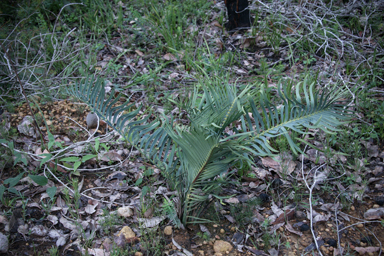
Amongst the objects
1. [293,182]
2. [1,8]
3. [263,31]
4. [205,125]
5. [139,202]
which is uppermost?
[1,8]

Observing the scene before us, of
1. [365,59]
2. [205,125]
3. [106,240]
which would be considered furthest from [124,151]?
[365,59]

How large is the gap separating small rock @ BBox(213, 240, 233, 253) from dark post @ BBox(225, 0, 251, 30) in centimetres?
285

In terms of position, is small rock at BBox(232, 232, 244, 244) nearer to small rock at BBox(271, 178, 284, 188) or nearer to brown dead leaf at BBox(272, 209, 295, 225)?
brown dead leaf at BBox(272, 209, 295, 225)

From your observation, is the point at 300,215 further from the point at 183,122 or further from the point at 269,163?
the point at 183,122

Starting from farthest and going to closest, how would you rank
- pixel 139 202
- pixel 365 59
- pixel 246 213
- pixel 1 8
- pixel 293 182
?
pixel 1 8 → pixel 365 59 → pixel 293 182 → pixel 139 202 → pixel 246 213

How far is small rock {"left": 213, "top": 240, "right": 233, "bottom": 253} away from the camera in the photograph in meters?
Answer: 1.79

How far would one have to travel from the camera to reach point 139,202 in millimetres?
2088

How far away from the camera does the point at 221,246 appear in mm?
1806

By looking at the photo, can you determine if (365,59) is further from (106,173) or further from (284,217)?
(106,173)

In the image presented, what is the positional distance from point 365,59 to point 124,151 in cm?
262

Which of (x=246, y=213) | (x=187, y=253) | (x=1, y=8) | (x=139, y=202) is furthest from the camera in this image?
(x=1, y=8)

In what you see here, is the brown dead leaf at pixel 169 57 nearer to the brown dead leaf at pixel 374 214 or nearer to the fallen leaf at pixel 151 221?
the fallen leaf at pixel 151 221

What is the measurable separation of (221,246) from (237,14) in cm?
291

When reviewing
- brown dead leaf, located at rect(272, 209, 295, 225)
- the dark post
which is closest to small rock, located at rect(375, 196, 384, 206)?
brown dead leaf, located at rect(272, 209, 295, 225)
